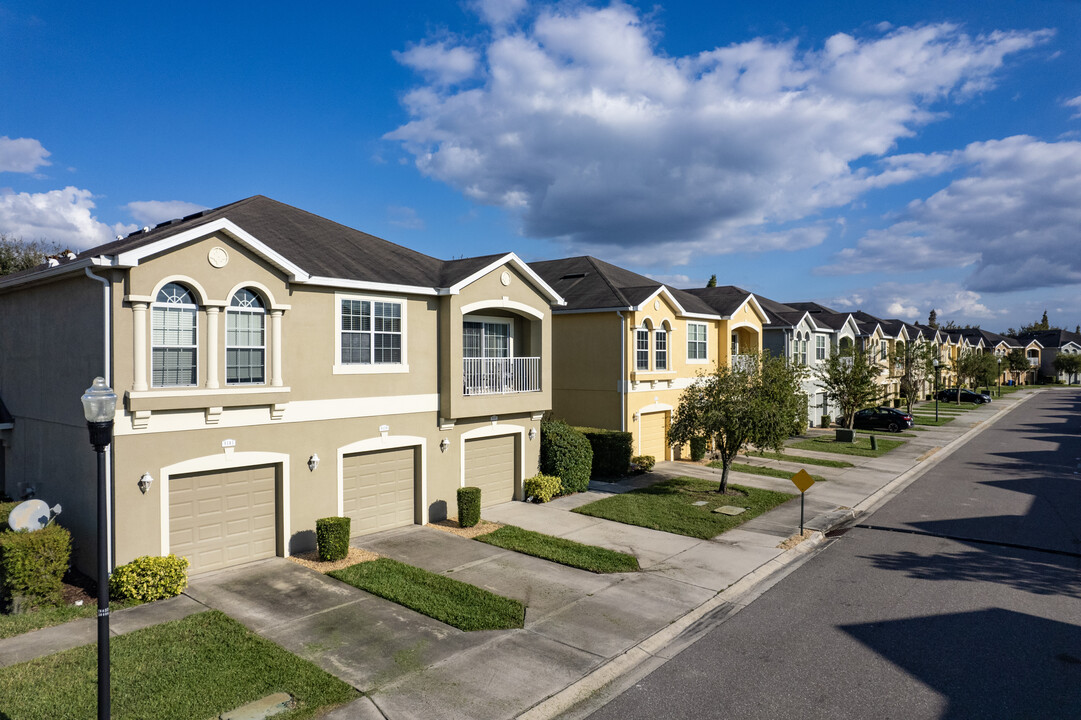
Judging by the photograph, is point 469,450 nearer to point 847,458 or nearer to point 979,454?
point 847,458

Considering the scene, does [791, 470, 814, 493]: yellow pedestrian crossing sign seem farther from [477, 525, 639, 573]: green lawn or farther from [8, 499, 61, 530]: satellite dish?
[8, 499, 61, 530]: satellite dish

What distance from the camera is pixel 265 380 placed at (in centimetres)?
1323

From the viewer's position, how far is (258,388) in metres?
13.0

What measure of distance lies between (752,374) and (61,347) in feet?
59.0

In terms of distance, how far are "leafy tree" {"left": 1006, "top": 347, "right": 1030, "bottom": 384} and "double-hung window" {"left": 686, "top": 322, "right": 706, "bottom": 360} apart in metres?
86.9

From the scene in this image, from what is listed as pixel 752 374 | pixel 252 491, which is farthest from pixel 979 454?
pixel 252 491

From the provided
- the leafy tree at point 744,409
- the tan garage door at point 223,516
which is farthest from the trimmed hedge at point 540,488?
the tan garage door at point 223,516

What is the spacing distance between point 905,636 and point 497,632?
20.9ft

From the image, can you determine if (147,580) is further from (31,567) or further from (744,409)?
(744,409)

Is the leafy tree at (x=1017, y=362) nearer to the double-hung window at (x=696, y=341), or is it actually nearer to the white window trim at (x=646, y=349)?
the double-hung window at (x=696, y=341)


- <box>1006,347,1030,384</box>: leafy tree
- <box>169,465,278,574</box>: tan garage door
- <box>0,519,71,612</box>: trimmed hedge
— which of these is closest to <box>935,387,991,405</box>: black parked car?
<box>1006,347,1030,384</box>: leafy tree

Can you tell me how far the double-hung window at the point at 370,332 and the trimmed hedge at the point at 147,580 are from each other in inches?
212

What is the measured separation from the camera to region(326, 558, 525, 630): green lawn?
10.5m

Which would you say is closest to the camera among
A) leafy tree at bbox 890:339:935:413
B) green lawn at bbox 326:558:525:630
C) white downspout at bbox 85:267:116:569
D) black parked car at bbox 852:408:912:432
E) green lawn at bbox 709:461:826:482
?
green lawn at bbox 326:558:525:630
